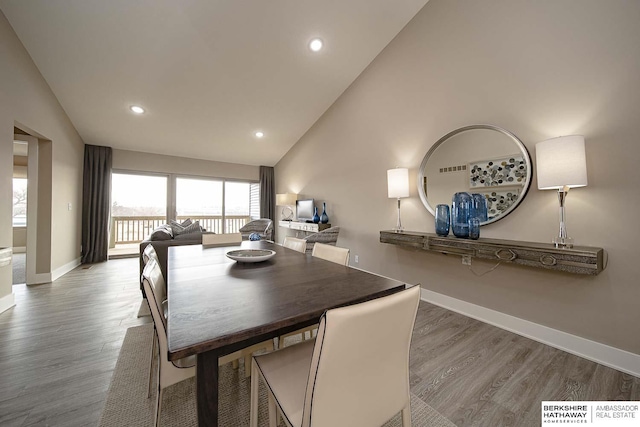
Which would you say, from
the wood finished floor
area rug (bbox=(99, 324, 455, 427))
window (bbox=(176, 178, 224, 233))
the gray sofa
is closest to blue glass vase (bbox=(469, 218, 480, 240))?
the wood finished floor

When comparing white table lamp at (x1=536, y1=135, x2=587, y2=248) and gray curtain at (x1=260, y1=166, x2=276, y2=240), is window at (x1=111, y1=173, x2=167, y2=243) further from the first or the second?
Answer: white table lamp at (x1=536, y1=135, x2=587, y2=248)

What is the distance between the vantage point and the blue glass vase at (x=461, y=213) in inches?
89.9

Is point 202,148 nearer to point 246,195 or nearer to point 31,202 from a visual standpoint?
point 246,195

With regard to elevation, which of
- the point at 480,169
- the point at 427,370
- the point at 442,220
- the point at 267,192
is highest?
the point at 267,192

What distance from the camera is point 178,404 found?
4.25 feet

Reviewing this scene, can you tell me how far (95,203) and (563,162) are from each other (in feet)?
22.2

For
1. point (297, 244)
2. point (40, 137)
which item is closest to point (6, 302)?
point (40, 137)

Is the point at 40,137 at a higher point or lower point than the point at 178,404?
higher

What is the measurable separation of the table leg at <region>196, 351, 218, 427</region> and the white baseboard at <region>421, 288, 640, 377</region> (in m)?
2.50

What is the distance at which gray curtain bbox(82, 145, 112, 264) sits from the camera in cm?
448

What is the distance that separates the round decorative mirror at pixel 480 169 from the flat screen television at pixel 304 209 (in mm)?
2376

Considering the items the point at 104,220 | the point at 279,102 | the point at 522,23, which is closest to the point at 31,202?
the point at 104,220

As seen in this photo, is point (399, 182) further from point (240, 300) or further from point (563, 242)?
point (240, 300)

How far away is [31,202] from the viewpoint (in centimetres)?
317
